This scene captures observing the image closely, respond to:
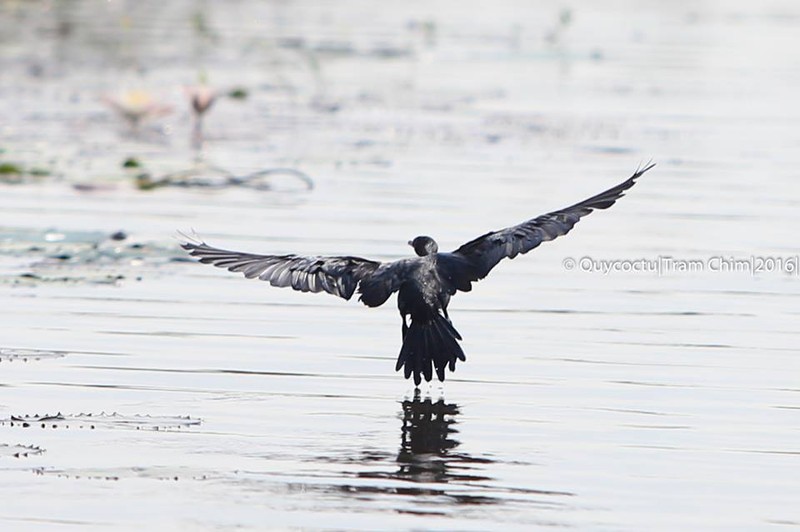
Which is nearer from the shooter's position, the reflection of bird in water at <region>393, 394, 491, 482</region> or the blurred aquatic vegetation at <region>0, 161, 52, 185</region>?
the reflection of bird in water at <region>393, 394, 491, 482</region>

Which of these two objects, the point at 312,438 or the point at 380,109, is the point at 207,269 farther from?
the point at 380,109

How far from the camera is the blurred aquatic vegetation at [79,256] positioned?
10078 millimetres

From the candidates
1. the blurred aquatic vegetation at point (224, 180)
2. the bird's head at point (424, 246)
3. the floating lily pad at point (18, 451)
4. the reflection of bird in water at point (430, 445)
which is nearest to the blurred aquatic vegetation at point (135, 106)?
the blurred aquatic vegetation at point (224, 180)

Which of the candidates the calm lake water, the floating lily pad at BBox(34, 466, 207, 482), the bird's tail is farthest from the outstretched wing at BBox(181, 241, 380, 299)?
the floating lily pad at BBox(34, 466, 207, 482)

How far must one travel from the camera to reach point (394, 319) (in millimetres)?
9484

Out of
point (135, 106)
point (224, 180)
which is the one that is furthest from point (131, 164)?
point (135, 106)

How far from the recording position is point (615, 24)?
3484 centimetres

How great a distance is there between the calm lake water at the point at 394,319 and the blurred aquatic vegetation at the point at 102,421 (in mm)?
18

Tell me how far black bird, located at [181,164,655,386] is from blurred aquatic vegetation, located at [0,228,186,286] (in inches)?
96.8

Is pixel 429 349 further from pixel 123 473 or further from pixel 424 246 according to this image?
pixel 123 473

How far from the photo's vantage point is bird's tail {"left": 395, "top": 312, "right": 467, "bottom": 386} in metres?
7.49

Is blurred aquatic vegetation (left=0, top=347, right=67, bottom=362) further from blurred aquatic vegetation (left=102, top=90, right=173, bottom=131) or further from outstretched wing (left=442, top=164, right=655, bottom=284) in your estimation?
blurred aquatic vegetation (left=102, top=90, right=173, bottom=131)

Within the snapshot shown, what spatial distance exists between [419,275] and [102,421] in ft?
4.91

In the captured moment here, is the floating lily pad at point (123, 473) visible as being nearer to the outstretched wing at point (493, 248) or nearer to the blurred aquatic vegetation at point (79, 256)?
the outstretched wing at point (493, 248)
